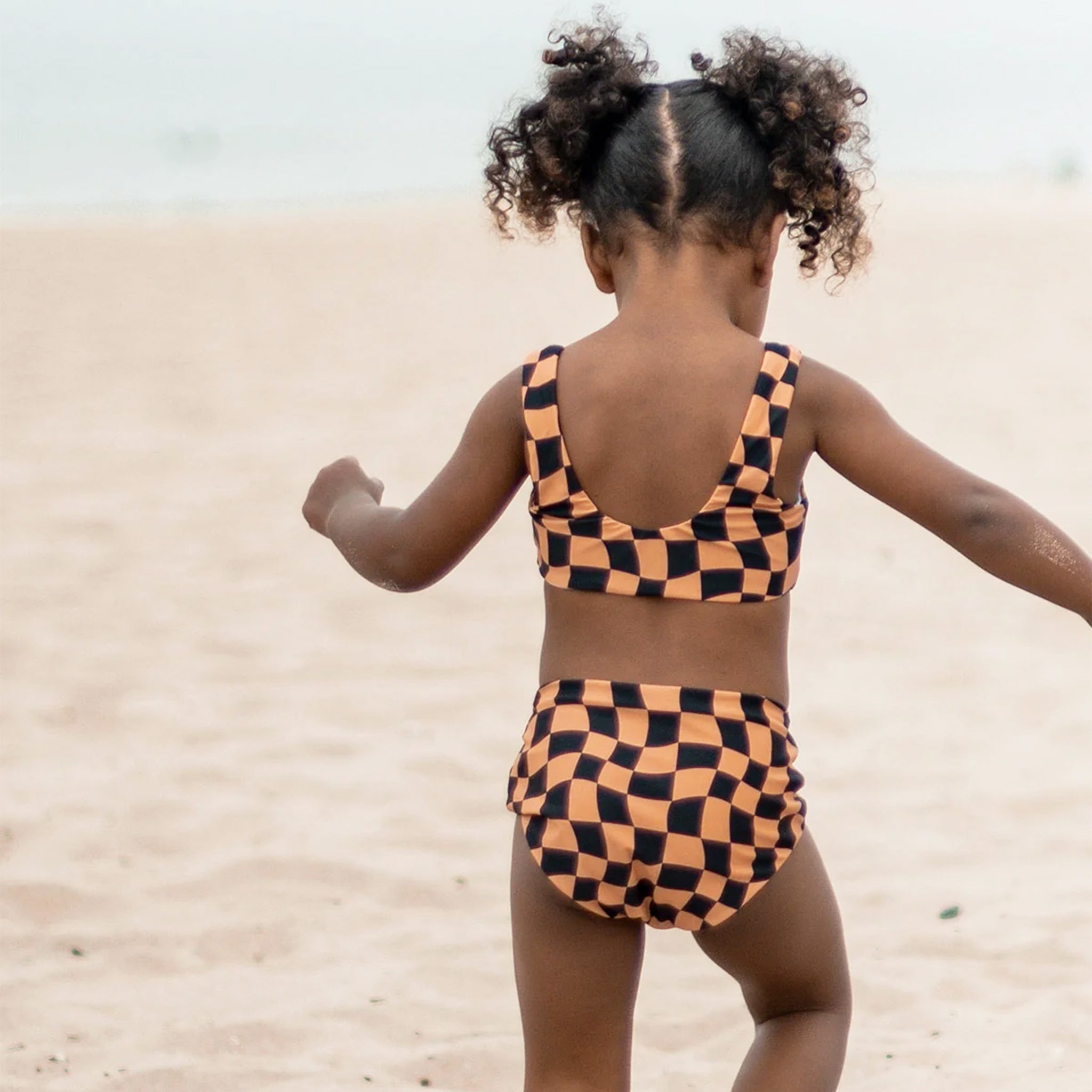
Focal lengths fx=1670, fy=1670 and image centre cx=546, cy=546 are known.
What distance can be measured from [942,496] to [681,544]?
0.31 m

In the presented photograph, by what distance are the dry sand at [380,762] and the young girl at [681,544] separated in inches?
45.9

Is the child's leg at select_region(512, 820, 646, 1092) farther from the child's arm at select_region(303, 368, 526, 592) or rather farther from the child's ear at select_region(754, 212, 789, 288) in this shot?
the child's ear at select_region(754, 212, 789, 288)

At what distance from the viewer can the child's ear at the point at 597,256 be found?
2.15m

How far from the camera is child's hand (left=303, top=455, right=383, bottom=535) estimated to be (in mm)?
2389

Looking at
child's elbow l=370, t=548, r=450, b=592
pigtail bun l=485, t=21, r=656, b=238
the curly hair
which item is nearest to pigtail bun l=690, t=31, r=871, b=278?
the curly hair

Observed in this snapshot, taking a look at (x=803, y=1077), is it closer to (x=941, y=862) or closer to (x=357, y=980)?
(x=357, y=980)

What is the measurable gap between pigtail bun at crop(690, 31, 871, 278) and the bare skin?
7 centimetres

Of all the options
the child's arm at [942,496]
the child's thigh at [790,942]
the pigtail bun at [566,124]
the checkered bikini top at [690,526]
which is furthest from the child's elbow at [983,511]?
the pigtail bun at [566,124]

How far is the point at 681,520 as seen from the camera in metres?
2.01

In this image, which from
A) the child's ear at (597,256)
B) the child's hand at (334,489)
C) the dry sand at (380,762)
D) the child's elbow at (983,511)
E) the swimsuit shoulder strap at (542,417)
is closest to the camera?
the child's elbow at (983,511)

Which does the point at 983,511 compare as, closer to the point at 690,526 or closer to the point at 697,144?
the point at 690,526

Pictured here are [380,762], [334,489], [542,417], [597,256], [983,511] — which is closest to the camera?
[983,511]

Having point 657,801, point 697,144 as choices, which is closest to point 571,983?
point 657,801

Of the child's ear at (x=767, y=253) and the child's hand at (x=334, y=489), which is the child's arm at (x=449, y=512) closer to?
the child's hand at (x=334, y=489)
